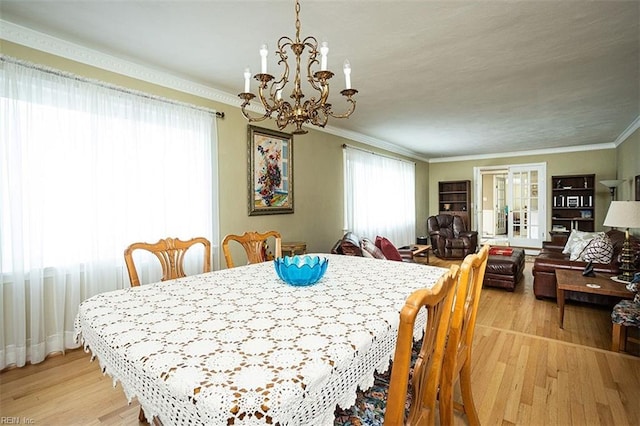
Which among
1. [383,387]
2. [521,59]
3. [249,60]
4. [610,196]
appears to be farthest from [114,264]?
[610,196]

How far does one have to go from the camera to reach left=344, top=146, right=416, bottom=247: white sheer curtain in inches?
216

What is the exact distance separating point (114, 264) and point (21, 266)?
593 mm

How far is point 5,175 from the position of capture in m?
2.23

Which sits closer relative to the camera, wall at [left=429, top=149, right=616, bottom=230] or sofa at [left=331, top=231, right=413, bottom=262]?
sofa at [left=331, top=231, right=413, bottom=262]

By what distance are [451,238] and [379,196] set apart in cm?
206

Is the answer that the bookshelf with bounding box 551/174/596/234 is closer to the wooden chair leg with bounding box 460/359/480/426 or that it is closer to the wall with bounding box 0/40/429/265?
the wall with bounding box 0/40/429/265

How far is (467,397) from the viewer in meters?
1.62

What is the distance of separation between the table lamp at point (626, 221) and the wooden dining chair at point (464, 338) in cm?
248

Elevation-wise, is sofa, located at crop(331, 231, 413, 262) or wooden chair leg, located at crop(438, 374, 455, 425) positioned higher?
sofa, located at crop(331, 231, 413, 262)

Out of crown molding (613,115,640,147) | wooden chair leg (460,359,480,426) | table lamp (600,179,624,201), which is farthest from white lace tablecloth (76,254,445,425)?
table lamp (600,179,624,201)

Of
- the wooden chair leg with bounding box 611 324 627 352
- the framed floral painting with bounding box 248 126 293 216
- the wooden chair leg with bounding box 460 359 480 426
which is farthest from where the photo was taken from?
the framed floral painting with bounding box 248 126 293 216

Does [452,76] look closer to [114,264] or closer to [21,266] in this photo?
[114,264]

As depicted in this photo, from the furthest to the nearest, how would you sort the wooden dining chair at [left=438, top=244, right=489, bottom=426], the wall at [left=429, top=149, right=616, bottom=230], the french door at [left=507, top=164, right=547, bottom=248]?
the french door at [left=507, top=164, right=547, bottom=248], the wall at [left=429, top=149, right=616, bottom=230], the wooden dining chair at [left=438, top=244, right=489, bottom=426]

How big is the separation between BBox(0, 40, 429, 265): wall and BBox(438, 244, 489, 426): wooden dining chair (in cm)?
268
